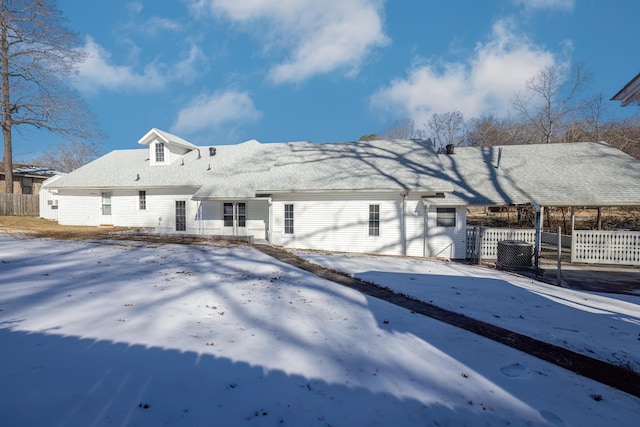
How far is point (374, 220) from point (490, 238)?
5383 millimetres

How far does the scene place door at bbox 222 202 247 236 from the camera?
17.2 m

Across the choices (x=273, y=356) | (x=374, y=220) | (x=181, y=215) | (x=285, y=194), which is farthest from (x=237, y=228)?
(x=273, y=356)

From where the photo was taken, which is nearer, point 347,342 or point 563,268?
point 347,342

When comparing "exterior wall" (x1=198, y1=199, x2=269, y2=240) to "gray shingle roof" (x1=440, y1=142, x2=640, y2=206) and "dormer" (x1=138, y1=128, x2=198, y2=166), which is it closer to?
"dormer" (x1=138, y1=128, x2=198, y2=166)

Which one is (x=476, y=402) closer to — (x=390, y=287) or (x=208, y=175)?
(x=390, y=287)

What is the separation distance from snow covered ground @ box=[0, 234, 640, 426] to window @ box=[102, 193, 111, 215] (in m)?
13.6

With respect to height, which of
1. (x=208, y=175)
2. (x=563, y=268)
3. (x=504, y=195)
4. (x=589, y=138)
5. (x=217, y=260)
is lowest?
(x=563, y=268)

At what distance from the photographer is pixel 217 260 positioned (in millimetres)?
10406

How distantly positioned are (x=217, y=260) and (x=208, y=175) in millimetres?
10357

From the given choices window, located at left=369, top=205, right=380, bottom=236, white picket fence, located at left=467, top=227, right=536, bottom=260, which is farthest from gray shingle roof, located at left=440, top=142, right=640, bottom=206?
window, located at left=369, top=205, right=380, bottom=236

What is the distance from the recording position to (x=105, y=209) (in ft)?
66.9

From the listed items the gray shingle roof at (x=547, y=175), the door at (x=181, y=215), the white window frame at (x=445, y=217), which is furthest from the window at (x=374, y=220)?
the door at (x=181, y=215)

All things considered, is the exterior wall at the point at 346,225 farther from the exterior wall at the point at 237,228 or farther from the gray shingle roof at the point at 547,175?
the gray shingle roof at the point at 547,175

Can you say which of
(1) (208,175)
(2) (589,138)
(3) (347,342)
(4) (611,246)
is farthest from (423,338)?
(2) (589,138)
